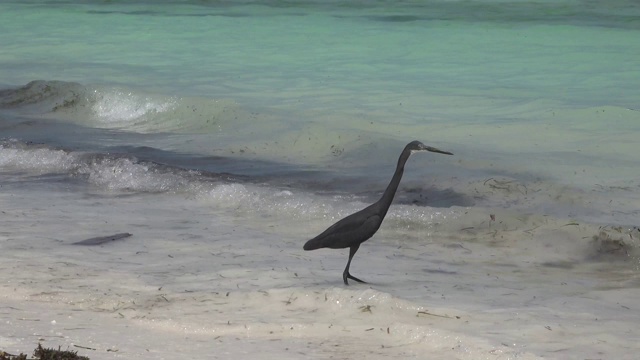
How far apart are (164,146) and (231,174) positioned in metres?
1.98

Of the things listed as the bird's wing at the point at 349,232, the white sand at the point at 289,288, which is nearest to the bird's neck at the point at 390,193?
the bird's wing at the point at 349,232

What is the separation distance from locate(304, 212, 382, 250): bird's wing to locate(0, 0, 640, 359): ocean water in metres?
0.26

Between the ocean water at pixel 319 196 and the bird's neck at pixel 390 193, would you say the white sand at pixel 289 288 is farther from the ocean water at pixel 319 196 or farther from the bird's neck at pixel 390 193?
the bird's neck at pixel 390 193

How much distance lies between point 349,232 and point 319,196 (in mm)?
3428

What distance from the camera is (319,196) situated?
30.7 ft

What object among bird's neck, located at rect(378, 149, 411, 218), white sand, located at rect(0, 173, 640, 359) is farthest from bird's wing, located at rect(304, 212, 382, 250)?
white sand, located at rect(0, 173, 640, 359)

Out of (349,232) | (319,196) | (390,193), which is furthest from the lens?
(319,196)

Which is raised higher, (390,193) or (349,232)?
(390,193)

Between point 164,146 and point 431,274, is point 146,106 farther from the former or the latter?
point 431,274

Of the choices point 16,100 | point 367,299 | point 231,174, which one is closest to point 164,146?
point 231,174

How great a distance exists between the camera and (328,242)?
5965 millimetres

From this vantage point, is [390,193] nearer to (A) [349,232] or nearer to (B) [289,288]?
(A) [349,232]

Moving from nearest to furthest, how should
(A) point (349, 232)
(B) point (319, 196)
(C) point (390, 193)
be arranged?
(A) point (349, 232)
(C) point (390, 193)
(B) point (319, 196)

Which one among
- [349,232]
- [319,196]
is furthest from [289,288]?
[319,196]
